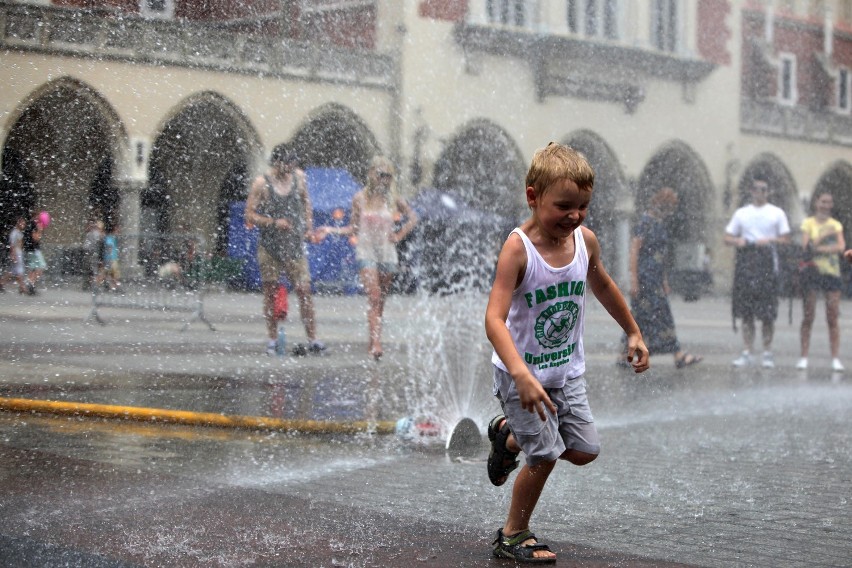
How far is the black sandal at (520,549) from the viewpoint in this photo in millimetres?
4039

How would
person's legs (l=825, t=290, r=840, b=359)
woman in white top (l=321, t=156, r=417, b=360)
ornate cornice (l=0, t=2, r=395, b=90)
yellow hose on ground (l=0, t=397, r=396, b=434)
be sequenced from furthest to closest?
person's legs (l=825, t=290, r=840, b=359) → woman in white top (l=321, t=156, r=417, b=360) → ornate cornice (l=0, t=2, r=395, b=90) → yellow hose on ground (l=0, t=397, r=396, b=434)

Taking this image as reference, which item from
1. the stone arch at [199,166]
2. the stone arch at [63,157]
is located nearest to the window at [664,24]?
the stone arch at [199,166]

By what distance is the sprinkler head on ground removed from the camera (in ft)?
21.0

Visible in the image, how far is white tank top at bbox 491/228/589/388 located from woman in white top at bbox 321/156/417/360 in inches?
240

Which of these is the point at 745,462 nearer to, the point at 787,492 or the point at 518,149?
the point at 787,492

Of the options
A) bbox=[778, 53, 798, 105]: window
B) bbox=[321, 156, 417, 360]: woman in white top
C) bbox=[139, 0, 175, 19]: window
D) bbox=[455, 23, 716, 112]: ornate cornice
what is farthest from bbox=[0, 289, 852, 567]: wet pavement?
bbox=[778, 53, 798, 105]: window

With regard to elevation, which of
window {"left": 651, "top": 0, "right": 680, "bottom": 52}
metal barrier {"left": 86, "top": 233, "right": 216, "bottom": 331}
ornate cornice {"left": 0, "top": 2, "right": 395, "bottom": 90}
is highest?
window {"left": 651, "top": 0, "right": 680, "bottom": 52}

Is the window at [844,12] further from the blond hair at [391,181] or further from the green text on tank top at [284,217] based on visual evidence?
the green text on tank top at [284,217]

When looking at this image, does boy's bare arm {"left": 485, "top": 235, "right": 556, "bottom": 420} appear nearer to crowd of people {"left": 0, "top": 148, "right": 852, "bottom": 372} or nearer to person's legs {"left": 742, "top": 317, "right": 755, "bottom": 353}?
crowd of people {"left": 0, "top": 148, "right": 852, "bottom": 372}

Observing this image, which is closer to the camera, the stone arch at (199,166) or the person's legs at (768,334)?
the stone arch at (199,166)

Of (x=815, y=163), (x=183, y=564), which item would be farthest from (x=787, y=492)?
(x=815, y=163)

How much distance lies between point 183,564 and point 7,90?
3.83 metres

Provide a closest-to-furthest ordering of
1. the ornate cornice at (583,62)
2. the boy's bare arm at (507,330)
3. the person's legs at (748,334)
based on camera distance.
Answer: the boy's bare arm at (507,330)
the ornate cornice at (583,62)
the person's legs at (748,334)

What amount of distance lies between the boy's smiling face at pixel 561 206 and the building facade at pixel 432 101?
3783mm
